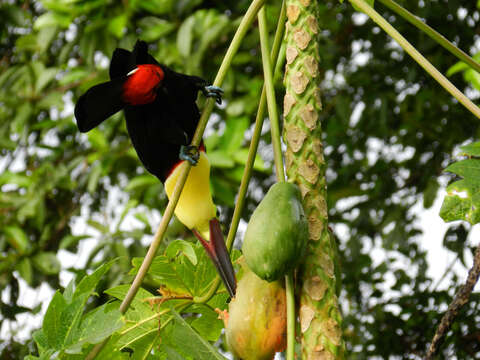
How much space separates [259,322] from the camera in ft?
2.01

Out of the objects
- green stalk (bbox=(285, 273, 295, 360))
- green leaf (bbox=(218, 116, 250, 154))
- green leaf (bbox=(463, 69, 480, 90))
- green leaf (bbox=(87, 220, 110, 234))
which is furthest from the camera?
green leaf (bbox=(87, 220, 110, 234))

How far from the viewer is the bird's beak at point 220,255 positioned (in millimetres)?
729

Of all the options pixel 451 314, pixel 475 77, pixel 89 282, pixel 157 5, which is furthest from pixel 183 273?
pixel 157 5

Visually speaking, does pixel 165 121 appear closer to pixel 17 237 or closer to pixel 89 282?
pixel 89 282

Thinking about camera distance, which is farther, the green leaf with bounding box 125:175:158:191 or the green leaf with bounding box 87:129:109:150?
the green leaf with bounding box 87:129:109:150

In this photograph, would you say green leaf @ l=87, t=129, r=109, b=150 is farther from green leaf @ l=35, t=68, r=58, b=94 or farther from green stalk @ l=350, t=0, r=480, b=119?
green stalk @ l=350, t=0, r=480, b=119

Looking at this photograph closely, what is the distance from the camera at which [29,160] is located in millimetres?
2475

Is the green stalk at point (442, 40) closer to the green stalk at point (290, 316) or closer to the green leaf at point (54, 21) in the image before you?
the green stalk at point (290, 316)

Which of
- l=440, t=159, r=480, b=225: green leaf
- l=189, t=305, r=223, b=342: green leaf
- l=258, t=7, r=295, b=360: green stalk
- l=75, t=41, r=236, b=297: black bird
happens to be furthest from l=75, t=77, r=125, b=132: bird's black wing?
l=440, t=159, r=480, b=225: green leaf

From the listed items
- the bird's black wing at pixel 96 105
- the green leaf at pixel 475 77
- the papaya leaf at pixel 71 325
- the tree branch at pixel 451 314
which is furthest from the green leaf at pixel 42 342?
the green leaf at pixel 475 77

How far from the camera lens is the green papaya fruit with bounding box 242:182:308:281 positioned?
574 millimetres

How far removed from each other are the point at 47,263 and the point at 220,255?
1489 millimetres

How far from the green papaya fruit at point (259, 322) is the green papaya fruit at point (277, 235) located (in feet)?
0.13

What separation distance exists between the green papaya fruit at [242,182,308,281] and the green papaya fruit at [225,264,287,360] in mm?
39
